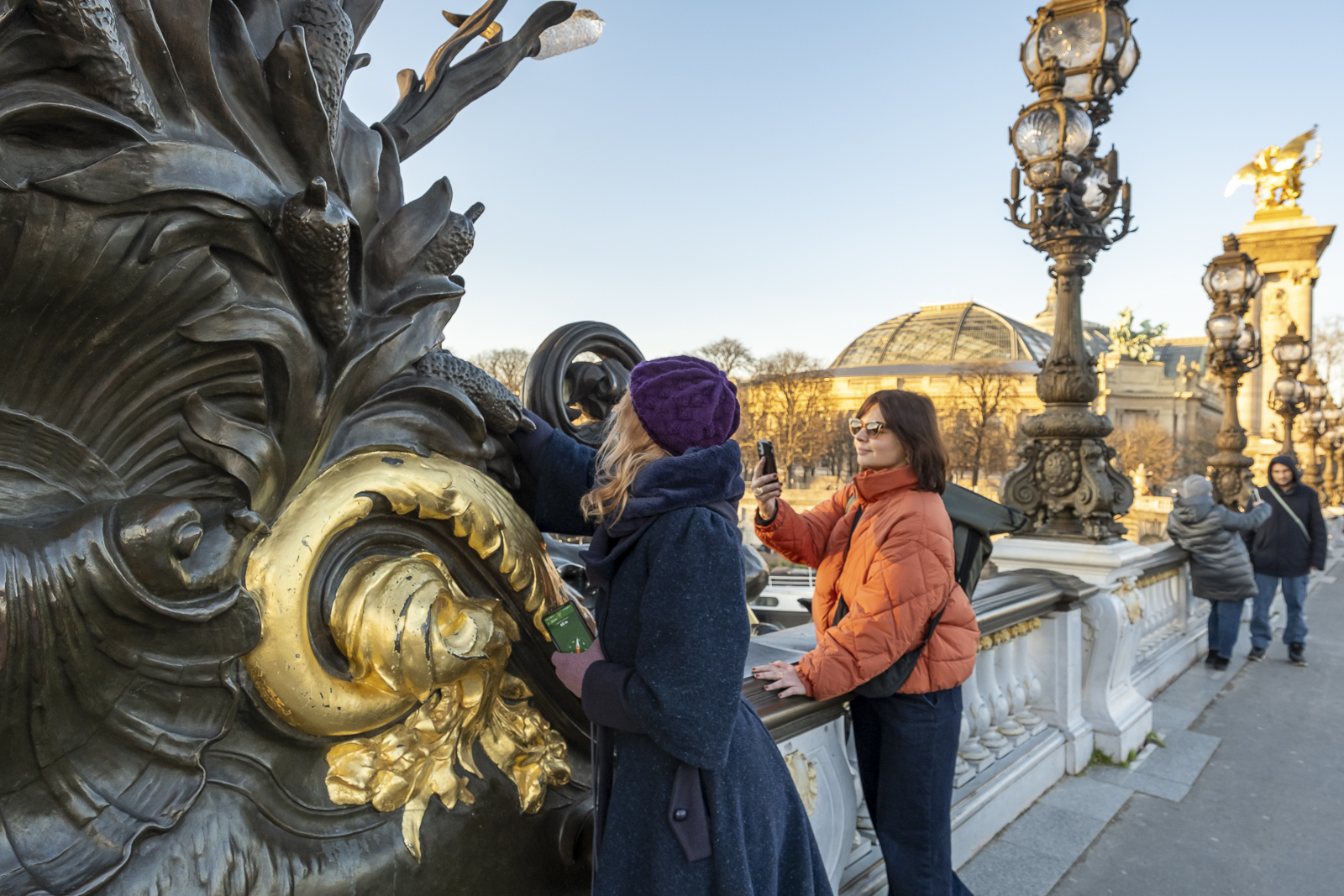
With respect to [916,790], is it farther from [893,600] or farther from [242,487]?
[242,487]

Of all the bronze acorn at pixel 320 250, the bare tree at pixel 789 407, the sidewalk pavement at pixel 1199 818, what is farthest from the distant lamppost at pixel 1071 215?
the bare tree at pixel 789 407

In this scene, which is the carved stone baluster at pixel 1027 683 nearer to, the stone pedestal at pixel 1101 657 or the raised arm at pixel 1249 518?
the stone pedestal at pixel 1101 657

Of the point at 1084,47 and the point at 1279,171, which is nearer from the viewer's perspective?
the point at 1084,47

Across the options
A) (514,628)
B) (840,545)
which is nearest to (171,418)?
(514,628)

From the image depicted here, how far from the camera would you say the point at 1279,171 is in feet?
68.0

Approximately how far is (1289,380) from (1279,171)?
700 centimetres

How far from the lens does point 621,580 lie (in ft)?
5.24

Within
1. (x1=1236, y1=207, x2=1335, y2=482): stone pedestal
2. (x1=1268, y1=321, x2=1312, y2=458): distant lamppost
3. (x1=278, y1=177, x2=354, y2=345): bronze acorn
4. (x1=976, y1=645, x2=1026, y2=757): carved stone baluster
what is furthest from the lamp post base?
Result: (x1=1236, y1=207, x2=1335, y2=482): stone pedestal

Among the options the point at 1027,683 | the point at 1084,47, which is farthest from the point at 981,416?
the point at 1027,683

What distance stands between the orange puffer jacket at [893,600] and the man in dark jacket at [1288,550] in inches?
279

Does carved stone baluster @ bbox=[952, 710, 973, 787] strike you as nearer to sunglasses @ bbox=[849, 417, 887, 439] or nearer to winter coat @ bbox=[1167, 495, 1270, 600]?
sunglasses @ bbox=[849, 417, 887, 439]

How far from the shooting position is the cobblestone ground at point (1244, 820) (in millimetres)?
3516

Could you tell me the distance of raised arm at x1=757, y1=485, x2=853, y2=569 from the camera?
9.46 ft

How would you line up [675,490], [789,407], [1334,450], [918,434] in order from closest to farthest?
1. [675,490]
2. [918,434]
3. [1334,450]
4. [789,407]
